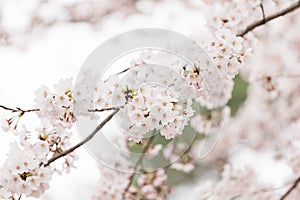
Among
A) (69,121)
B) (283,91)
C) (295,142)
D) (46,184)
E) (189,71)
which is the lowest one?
(46,184)

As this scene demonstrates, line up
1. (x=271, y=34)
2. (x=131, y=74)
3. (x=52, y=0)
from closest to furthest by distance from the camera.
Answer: (x=131, y=74) < (x=52, y=0) < (x=271, y=34)

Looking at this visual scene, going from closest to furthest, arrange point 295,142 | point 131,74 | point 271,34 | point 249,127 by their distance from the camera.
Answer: point 131,74
point 295,142
point 271,34
point 249,127

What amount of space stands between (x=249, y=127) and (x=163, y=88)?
10.3ft

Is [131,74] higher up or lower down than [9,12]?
lower down

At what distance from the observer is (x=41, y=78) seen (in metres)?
4.30

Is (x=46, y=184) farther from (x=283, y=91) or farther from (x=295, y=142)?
(x=283, y=91)

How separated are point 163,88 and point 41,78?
9.89 feet

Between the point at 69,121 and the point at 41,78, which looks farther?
the point at 41,78

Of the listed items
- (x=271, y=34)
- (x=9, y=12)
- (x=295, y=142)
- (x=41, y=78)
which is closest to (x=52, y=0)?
(x=9, y=12)

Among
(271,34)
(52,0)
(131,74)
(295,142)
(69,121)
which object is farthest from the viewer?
(271,34)

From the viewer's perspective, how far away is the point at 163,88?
1.42 m

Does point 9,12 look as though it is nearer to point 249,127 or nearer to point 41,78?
point 41,78

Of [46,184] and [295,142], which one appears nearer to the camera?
[46,184]

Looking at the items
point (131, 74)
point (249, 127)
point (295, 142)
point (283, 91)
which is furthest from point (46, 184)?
point (249, 127)
